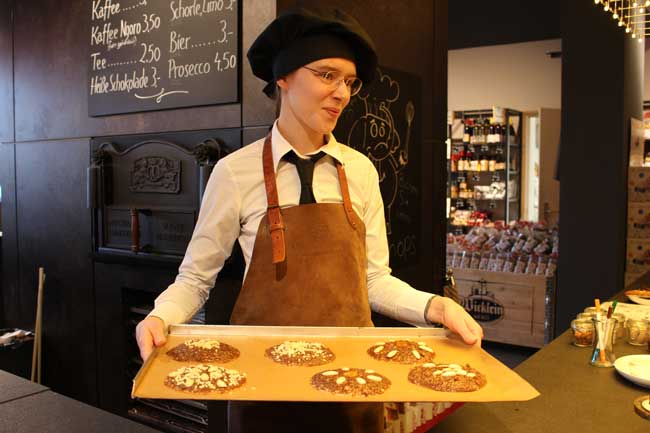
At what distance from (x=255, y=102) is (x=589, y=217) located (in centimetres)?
398

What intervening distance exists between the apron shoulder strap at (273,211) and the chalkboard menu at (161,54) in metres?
1.06

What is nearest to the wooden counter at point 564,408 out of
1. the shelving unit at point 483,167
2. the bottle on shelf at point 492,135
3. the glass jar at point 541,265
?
the glass jar at point 541,265

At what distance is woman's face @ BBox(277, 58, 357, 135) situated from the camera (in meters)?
1.69

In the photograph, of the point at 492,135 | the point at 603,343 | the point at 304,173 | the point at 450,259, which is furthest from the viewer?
the point at 492,135

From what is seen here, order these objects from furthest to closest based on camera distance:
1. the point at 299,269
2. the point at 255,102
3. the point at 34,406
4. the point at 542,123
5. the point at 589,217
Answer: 1. the point at 542,123
2. the point at 589,217
3. the point at 255,102
4. the point at 299,269
5. the point at 34,406

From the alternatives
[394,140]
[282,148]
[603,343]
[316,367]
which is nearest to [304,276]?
[316,367]

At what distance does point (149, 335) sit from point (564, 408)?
1163 mm

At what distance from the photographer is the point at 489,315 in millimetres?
5875

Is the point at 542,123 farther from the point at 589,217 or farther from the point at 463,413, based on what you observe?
the point at 463,413

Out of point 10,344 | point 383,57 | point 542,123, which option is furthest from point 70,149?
point 542,123

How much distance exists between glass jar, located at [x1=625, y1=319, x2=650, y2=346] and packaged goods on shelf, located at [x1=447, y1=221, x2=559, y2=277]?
10.8ft

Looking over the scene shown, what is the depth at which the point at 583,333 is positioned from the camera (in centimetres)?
241

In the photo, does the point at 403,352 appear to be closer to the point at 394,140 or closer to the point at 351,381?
the point at 351,381

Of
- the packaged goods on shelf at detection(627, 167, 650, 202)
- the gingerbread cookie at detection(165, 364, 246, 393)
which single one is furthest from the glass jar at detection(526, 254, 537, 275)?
the gingerbread cookie at detection(165, 364, 246, 393)
